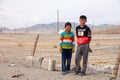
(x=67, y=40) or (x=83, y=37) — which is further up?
(x=83, y=37)

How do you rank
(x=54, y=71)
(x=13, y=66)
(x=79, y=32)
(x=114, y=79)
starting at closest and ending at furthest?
(x=114, y=79), (x=79, y=32), (x=54, y=71), (x=13, y=66)

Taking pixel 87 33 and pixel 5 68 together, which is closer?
pixel 87 33

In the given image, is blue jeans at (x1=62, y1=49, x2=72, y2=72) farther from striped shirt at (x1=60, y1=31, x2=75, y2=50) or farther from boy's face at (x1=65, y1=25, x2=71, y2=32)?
boy's face at (x1=65, y1=25, x2=71, y2=32)

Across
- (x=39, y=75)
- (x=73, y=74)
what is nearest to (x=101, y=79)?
(x=73, y=74)

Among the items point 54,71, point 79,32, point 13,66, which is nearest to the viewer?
point 79,32

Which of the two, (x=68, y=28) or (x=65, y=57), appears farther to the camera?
(x=65, y=57)

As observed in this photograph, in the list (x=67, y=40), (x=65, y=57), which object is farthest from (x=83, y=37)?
(x=65, y=57)

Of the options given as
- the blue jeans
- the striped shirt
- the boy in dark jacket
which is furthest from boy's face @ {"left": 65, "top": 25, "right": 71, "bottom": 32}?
the blue jeans

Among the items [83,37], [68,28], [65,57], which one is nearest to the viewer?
[83,37]

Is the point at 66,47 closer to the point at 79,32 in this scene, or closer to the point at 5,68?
the point at 79,32

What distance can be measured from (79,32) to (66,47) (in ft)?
2.86

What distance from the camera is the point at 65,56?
13.8 m

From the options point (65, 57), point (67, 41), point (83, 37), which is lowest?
point (65, 57)

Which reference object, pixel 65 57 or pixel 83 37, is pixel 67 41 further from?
pixel 83 37
